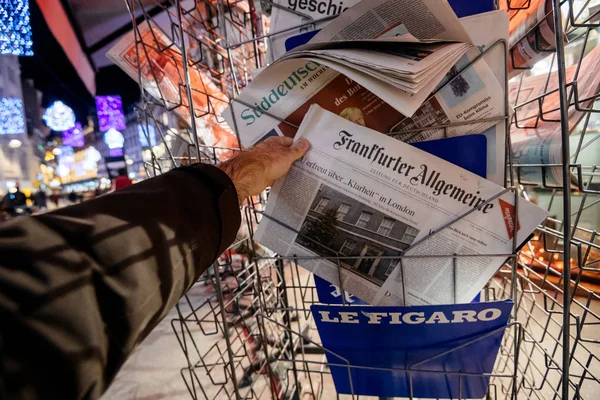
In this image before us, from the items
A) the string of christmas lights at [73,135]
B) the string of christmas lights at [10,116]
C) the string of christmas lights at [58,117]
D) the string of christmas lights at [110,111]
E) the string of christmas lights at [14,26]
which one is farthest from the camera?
the string of christmas lights at [73,135]

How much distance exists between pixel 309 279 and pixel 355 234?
62 centimetres

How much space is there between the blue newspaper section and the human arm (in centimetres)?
22

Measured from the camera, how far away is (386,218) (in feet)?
1.31

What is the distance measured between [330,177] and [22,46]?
1983 millimetres

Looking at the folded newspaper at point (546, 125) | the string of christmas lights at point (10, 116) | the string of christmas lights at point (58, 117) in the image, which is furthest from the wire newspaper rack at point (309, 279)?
the string of christmas lights at point (58, 117)

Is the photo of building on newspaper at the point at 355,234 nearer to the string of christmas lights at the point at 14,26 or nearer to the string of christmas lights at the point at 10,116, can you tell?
the string of christmas lights at the point at 14,26

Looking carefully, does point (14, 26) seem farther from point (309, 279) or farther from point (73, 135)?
point (73, 135)

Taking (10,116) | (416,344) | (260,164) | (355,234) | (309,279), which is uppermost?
(10,116)

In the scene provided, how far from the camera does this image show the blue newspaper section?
0.39 metres

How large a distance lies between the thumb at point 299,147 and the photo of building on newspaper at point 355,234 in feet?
0.19

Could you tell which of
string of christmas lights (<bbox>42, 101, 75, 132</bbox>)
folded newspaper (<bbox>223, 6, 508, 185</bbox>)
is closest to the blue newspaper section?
folded newspaper (<bbox>223, 6, 508, 185</bbox>)

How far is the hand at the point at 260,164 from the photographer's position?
38 cm

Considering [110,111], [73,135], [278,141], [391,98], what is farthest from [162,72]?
[73,135]

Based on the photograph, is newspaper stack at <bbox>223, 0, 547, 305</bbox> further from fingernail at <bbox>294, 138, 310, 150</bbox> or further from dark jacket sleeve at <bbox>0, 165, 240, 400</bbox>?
dark jacket sleeve at <bbox>0, 165, 240, 400</bbox>
